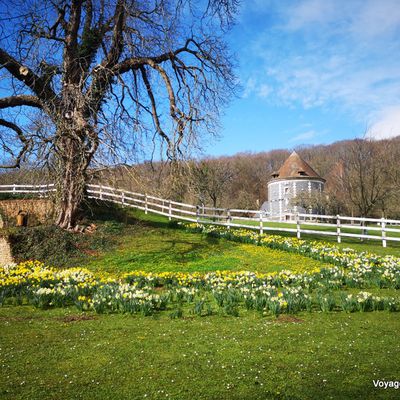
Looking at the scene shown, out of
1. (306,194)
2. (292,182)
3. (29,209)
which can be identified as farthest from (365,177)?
(292,182)

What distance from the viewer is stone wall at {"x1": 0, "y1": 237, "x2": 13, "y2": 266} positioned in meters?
13.2

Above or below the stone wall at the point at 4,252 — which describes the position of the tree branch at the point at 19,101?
above

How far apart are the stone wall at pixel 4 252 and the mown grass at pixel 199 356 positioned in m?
7.21

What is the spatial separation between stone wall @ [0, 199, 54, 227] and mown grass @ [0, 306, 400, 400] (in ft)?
37.1

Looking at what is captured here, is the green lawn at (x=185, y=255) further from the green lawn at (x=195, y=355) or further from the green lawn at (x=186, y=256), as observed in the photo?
the green lawn at (x=195, y=355)

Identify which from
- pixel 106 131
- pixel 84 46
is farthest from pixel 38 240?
pixel 84 46

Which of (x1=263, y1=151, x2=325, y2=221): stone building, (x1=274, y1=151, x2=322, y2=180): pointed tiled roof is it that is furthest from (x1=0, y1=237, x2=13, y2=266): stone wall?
(x1=274, y1=151, x2=322, y2=180): pointed tiled roof

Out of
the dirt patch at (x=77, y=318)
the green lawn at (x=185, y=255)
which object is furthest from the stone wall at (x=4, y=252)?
the dirt patch at (x=77, y=318)

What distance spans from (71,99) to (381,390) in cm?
1234

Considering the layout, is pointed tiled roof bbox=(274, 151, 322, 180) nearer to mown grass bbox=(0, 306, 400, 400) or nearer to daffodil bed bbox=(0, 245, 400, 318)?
daffodil bed bbox=(0, 245, 400, 318)

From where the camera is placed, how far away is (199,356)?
470 centimetres

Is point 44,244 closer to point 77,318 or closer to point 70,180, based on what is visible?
point 70,180

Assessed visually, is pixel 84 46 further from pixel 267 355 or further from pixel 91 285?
pixel 267 355

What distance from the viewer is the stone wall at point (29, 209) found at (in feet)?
56.6
